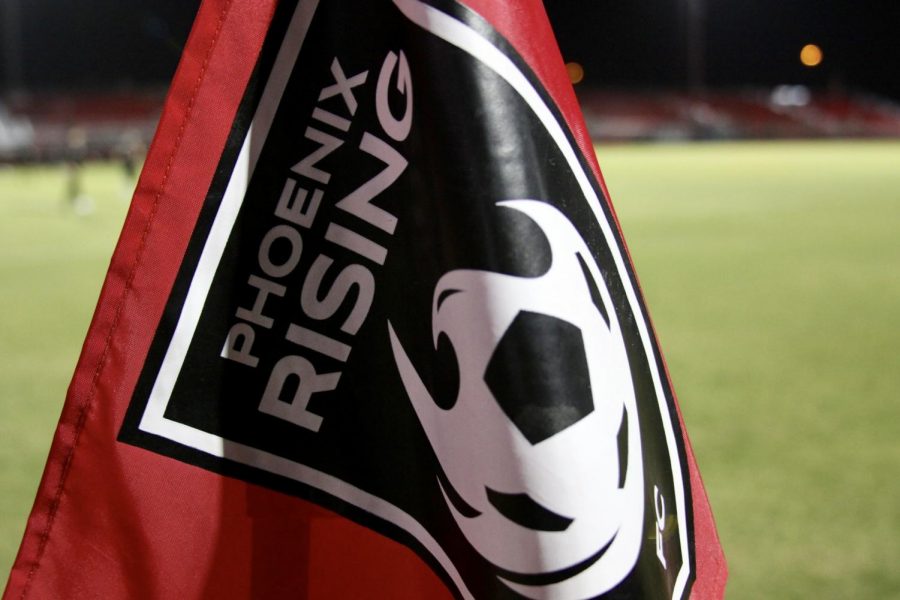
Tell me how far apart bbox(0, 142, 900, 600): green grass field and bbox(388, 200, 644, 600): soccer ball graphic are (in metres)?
2.00

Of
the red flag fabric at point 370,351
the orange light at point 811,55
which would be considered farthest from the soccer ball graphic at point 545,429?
the orange light at point 811,55

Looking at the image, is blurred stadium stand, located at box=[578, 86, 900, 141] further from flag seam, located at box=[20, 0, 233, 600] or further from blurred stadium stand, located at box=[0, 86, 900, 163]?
flag seam, located at box=[20, 0, 233, 600]

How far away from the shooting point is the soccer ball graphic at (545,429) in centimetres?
90

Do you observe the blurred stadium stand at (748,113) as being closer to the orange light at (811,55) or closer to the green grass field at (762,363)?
the orange light at (811,55)

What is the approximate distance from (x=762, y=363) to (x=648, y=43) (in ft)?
159

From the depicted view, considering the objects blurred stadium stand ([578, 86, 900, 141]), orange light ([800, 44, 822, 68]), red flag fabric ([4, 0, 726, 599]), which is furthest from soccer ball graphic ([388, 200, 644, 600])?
orange light ([800, 44, 822, 68])

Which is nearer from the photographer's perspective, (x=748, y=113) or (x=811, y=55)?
(x=811, y=55)

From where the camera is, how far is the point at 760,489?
3.55 m

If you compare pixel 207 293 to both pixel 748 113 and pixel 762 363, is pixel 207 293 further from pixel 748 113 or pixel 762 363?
pixel 748 113

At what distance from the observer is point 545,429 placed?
0.91 m

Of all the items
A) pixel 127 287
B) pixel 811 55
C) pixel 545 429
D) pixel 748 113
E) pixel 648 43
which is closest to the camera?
pixel 545 429

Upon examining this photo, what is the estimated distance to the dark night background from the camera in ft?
141

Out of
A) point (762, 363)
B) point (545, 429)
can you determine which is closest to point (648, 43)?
point (762, 363)

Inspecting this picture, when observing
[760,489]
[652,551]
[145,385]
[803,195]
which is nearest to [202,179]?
[145,385]
